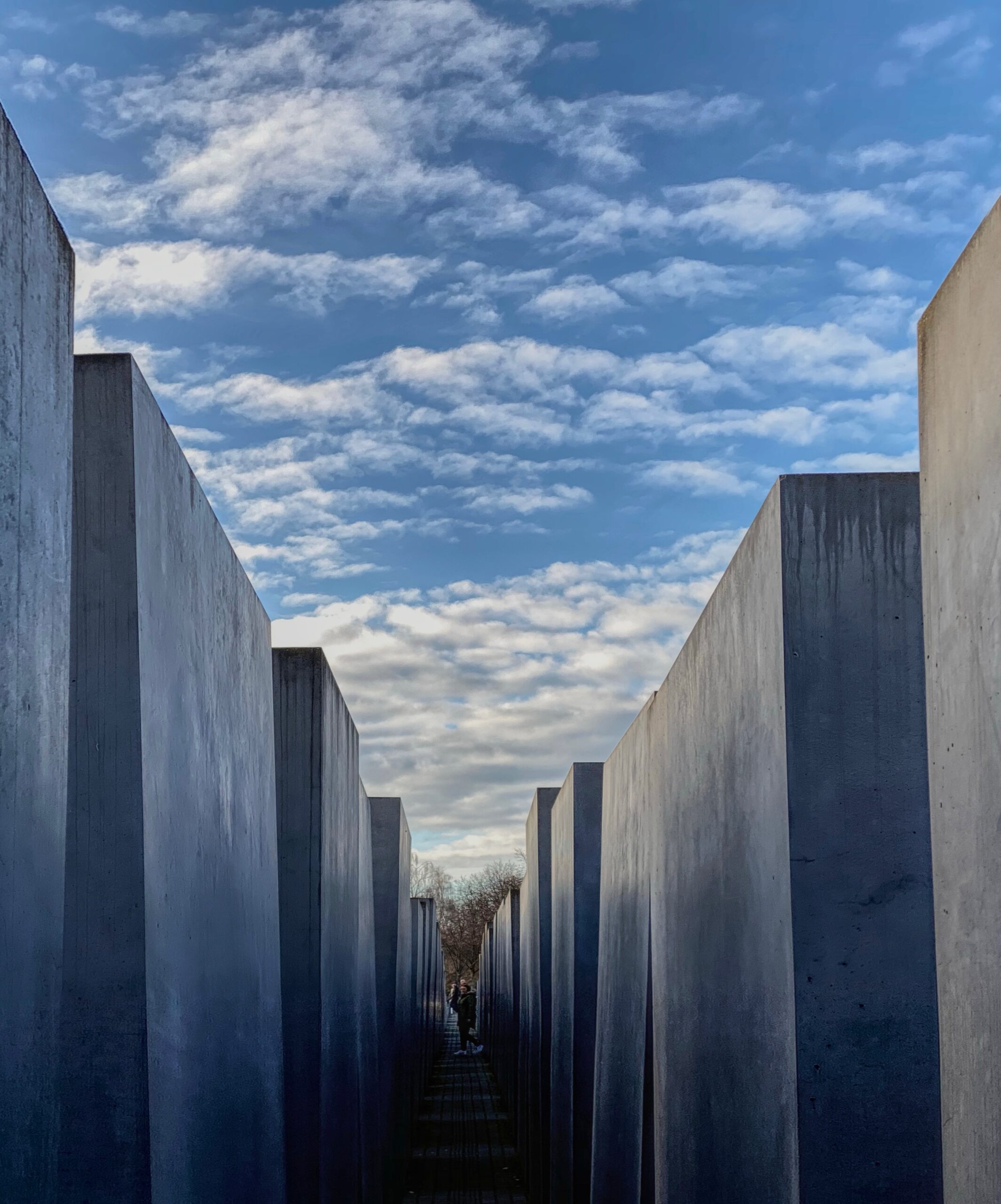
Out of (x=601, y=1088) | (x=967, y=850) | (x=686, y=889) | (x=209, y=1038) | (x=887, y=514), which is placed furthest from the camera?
(x=601, y=1088)

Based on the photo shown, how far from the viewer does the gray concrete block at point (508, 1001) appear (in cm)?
2314

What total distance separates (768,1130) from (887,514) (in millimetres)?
2040

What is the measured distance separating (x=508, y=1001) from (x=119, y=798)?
24.6 metres

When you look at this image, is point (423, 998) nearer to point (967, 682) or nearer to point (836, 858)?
point (836, 858)

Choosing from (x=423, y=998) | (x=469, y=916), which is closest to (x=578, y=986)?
(x=423, y=998)

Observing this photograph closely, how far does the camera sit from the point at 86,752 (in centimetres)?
388

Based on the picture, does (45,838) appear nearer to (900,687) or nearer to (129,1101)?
(129,1101)

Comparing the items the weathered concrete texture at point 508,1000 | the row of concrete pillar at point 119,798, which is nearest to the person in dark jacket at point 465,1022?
the weathered concrete texture at point 508,1000

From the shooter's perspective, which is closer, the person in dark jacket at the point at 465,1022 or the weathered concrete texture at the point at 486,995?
the weathered concrete texture at the point at 486,995

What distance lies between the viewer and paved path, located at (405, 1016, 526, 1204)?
649 inches

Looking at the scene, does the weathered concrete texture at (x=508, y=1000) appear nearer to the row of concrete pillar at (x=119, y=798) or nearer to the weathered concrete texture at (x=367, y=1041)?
the weathered concrete texture at (x=367, y=1041)

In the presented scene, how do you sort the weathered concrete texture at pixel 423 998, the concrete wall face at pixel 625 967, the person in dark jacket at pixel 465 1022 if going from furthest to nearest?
the person in dark jacket at pixel 465 1022 → the weathered concrete texture at pixel 423 998 → the concrete wall face at pixel 625 967

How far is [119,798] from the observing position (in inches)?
153

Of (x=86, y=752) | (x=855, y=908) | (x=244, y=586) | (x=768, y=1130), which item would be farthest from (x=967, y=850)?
(x=244, y=586)
